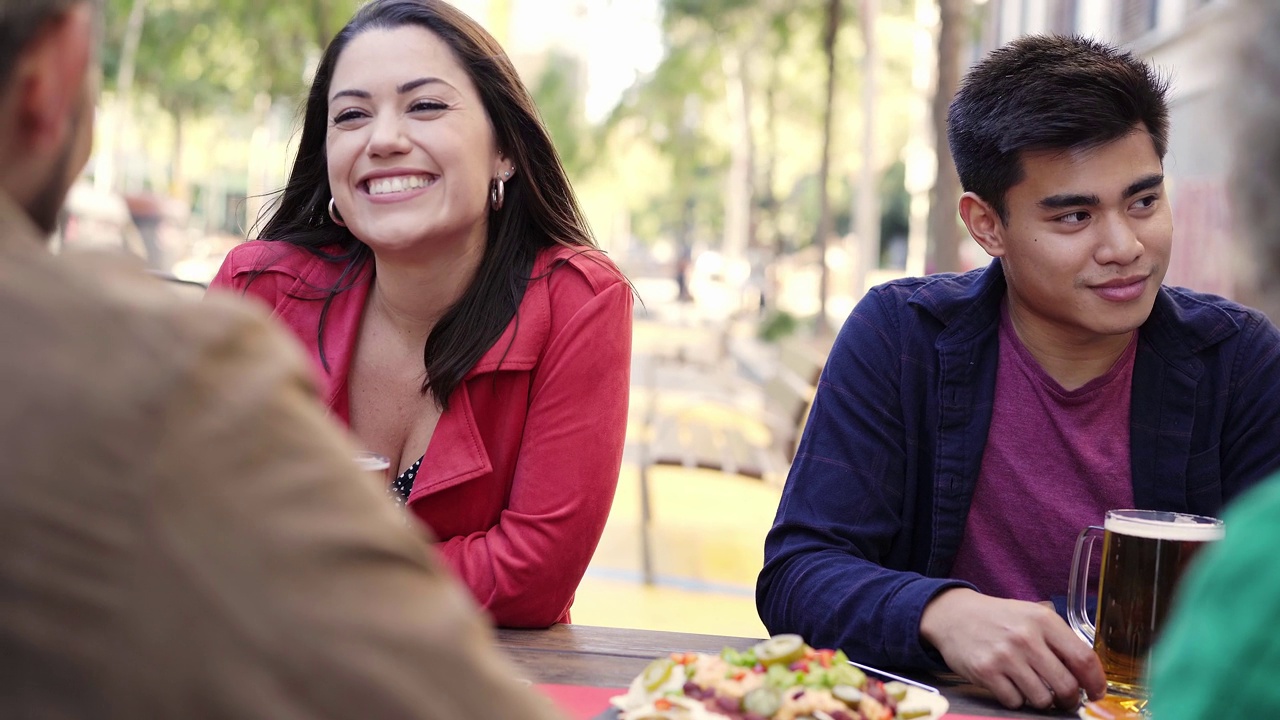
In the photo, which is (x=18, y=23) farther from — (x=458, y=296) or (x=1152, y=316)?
(x=1152, y=316)

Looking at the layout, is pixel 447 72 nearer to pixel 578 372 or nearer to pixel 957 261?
pixel 578 372

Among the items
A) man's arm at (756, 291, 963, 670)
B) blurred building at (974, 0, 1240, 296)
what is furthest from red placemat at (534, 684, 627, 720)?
blurred building at (974, 0, 1240, 296)

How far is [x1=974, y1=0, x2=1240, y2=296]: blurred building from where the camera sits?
0.99m

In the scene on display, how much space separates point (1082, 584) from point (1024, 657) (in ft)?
0.62

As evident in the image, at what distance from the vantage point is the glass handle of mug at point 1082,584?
73.2 inches

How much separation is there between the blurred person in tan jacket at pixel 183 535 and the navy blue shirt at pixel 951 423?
5.12 ft

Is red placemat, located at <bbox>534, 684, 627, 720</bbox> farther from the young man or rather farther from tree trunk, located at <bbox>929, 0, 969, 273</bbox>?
tree trunk, located at <bbox>929, 0, 969, 273</bbox>

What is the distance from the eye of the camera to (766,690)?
1.51 metres

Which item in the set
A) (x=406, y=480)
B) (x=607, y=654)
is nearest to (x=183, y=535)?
(x=607, y=654)

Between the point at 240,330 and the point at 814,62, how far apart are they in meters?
16.2

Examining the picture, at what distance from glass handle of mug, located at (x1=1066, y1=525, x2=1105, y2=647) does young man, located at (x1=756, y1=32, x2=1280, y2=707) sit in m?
0.38

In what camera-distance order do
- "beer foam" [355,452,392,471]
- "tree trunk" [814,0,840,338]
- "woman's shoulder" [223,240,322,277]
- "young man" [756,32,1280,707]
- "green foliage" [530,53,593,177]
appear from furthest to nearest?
"green foliage" [530,53,593,177] → "tree trunk" [814,0,840,338] → "woman's shoulder" [223,240,322,277] → "young man" [756,32,1280,707] → "beer foam" [355,452,392,471]

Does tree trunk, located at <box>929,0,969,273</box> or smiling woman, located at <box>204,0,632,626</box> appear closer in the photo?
smiling woman, located at <box>204,0,632,626</box>

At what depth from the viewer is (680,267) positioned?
33281 millimetres
